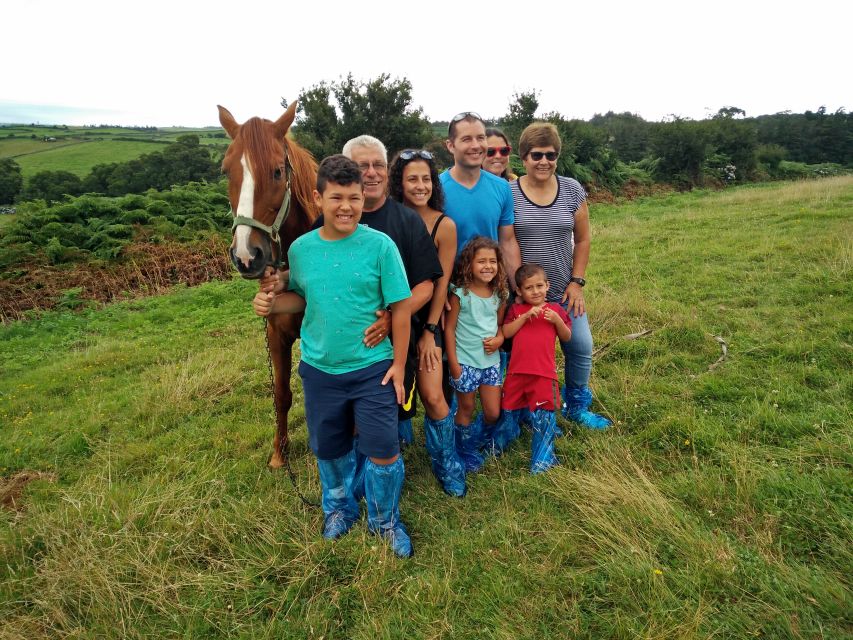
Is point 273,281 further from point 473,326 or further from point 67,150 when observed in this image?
point 67,150

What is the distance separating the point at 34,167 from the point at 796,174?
49719mm

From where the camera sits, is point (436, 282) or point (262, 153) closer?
point (262, 153)

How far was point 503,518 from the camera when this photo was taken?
2.72 metres

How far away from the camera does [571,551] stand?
7.88ft

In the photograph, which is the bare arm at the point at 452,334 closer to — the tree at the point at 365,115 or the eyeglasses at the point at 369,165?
the eyeglasses at the point at 369,165

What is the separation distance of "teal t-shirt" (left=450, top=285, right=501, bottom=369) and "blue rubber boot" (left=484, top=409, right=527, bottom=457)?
509 millimetres

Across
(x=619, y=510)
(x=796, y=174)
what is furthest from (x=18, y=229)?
(x=796, y=174)

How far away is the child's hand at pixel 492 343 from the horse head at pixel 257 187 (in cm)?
146

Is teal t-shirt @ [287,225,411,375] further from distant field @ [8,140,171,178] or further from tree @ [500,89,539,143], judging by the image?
distant field @ [8,140,171,178]

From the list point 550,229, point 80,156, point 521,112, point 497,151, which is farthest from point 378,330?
point 80,156

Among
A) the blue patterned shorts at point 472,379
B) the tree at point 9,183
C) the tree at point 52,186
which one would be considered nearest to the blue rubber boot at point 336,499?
the blue patterned shorts at point 472,379

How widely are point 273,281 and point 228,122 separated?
1142 mm

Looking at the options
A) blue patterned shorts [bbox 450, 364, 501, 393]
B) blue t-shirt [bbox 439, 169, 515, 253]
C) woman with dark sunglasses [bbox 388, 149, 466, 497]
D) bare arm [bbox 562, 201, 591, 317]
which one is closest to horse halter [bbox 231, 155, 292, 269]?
woman with dark sunglasses [bbox 388, 149, 466, 497]

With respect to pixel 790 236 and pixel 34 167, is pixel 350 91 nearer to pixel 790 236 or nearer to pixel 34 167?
pixel 790 236
